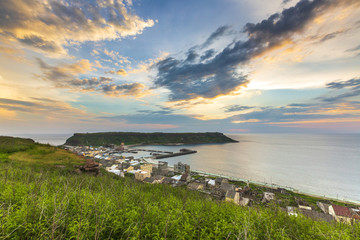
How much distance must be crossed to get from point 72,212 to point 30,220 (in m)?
0.83

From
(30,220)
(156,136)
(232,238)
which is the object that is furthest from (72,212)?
(156,136)

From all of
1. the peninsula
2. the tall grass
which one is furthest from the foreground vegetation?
the peninsula

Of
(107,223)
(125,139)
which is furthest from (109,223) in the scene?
(125,139)

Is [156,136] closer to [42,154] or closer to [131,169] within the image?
[131,169]

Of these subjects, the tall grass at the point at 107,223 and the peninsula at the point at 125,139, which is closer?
the tall grass at the point at 107,223

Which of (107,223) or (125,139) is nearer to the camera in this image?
(107,223)

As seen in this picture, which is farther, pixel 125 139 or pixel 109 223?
pixel 125 139

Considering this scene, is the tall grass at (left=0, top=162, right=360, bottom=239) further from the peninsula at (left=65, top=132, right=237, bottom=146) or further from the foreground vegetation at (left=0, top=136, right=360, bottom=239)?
the peninsula at (left=65, top=132, right=237, bottom=146)

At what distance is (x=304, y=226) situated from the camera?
487 centimetres

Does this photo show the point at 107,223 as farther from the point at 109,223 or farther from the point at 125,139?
the point at 125,139

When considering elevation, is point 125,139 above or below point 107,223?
above

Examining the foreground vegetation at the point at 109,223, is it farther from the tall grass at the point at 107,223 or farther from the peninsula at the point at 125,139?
the peninsula at the point at 125,139

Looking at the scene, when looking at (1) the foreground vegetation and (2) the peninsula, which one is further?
(2) the peninsula

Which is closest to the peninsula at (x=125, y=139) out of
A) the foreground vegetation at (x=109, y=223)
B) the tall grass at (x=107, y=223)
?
the foreground vegetation at (x=109, y=223)
